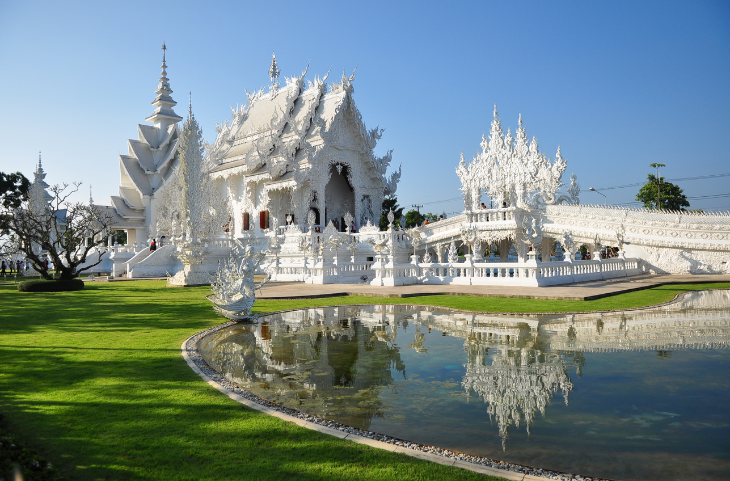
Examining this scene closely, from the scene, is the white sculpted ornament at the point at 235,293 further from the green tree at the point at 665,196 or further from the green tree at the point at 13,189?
the green tree at the point at 665,196

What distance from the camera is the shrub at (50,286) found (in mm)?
16859

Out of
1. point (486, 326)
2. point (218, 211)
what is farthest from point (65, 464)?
point (218, 211)

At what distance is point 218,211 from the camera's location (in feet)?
98.2

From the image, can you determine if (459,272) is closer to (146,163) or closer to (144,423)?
(144,423)

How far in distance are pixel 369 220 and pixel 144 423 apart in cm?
2399

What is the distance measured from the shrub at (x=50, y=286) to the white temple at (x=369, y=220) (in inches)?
152

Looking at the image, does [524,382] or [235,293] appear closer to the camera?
[524,382]

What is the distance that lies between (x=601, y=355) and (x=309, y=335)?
4.42 m

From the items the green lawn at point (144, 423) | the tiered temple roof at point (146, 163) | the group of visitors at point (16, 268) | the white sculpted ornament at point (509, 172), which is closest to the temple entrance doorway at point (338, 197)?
the white sculpted ornament at point (509, 172)

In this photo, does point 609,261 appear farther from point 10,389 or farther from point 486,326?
point 10,389

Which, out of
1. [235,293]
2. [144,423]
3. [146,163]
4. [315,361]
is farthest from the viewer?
[146,163]

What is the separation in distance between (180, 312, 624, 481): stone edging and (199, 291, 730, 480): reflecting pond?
192mm

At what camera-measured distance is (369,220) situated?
27.6m

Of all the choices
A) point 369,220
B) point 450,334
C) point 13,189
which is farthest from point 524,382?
point 13,189
